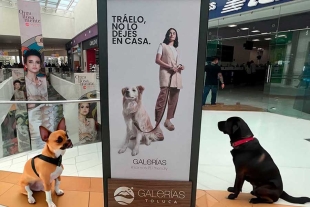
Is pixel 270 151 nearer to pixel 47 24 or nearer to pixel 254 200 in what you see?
pixel 254 200

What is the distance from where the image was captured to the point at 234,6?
6633 millimetres

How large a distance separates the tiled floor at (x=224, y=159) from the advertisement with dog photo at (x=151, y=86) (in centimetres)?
97

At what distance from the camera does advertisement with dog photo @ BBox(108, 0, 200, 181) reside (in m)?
1.29

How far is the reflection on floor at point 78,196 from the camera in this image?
77.1 inches

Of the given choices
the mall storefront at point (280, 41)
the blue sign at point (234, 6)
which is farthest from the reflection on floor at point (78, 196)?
the blue sign at point (234, 6)

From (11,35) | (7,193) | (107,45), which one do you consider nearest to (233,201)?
(107,45)

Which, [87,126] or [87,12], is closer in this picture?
[87,126]

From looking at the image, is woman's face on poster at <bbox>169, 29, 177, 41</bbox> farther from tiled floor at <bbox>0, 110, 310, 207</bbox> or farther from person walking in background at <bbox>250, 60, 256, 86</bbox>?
person walking in background at <bbox>250, 60, 256, 86</bbox>

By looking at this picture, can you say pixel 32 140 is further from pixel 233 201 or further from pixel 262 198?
pixel 262 198

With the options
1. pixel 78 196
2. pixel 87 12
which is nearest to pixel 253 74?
pixel 87 12

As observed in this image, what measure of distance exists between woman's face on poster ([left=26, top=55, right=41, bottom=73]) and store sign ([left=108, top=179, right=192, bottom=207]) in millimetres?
3490

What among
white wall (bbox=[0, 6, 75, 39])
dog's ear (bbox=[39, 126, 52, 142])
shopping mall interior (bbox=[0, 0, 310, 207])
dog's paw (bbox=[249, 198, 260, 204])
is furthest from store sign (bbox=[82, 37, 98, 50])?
dog's paw (bbox=[249, 198, 260, 204])

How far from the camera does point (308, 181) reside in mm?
2482

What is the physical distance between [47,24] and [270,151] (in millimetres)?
18243
